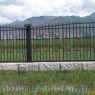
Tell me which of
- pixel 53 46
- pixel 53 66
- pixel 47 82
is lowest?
pixel 47 82

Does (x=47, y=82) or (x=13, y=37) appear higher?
(x=13, y=37)

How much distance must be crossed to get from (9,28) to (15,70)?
5.71ft

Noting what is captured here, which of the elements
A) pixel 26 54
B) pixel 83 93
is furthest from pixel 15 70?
pixel 83 93

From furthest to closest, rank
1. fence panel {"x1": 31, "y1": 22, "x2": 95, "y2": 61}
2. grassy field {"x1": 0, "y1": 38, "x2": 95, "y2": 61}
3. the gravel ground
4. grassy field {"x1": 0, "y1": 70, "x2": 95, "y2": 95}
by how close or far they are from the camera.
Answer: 1. grassy field {"x1": 0, "y1": 38, "x2": 95, "y2": 61}
2. fence panel {"x1": 31, "y1": 22, "x2": 95, "y2": 61}
3. the gravel ground
4. grassy field {"x1": 0, "y1": 70, "x2": 95, "y2": 95}

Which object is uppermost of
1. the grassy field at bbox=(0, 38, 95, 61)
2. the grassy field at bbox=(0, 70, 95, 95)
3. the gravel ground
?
the grassy field at bbox=(0, 38, 95, 61)

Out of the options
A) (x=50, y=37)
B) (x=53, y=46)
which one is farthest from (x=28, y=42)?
(x=53, y=46)

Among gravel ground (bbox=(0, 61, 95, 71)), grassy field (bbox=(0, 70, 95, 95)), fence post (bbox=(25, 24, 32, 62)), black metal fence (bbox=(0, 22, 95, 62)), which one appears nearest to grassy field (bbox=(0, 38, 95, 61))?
black metal fence (bbox=(0, 22, 95, 62))

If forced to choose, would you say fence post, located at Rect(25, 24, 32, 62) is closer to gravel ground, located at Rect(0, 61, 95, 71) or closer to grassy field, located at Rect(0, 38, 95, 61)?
grassy field, located at Rect(0, 38, 95, 61)

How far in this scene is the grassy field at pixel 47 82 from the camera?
32.2 ft

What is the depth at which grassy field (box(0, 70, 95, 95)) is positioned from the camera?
32.2 ft

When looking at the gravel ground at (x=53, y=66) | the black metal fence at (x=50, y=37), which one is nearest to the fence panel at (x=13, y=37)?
the black metal fence at (x=50, y=37)

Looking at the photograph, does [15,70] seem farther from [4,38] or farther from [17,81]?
[17,81]

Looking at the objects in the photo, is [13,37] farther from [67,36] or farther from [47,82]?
[47,82]

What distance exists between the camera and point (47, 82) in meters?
12.1
